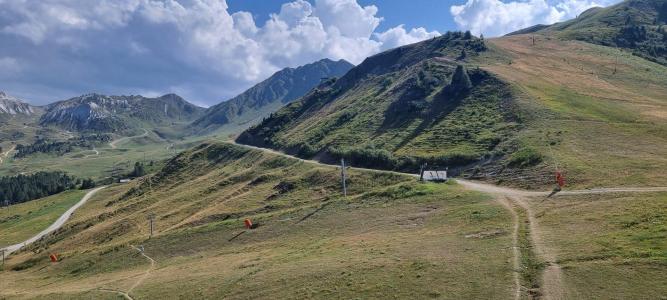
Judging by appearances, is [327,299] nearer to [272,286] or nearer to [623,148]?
[272,286]

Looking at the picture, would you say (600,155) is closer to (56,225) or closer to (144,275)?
(144,275)

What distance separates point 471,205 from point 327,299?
26447 millimetres

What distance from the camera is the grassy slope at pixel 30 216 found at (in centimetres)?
13600

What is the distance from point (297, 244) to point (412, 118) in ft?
238

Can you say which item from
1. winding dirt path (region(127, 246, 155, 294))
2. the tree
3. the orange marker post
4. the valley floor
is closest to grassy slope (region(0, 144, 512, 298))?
A: the valley floor

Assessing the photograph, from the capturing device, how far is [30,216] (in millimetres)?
166500

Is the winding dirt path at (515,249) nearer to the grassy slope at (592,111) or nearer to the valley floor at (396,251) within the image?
the valley floor at (396,251)

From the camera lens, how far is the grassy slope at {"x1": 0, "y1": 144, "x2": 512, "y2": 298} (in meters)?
40.2

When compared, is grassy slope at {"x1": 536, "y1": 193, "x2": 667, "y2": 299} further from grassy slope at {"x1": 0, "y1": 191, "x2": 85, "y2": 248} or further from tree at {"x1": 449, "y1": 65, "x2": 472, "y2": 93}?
grassy slope at {"x1": 0, "y1": 191, "x2": 85, "y2": 248}

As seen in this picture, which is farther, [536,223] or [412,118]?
[412,118]

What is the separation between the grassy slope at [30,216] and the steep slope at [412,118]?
6707cm

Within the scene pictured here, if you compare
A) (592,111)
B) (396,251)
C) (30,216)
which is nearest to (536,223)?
(396,251)

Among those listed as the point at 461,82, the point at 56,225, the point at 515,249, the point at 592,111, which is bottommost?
the point at 56,225

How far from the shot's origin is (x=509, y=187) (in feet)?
220
